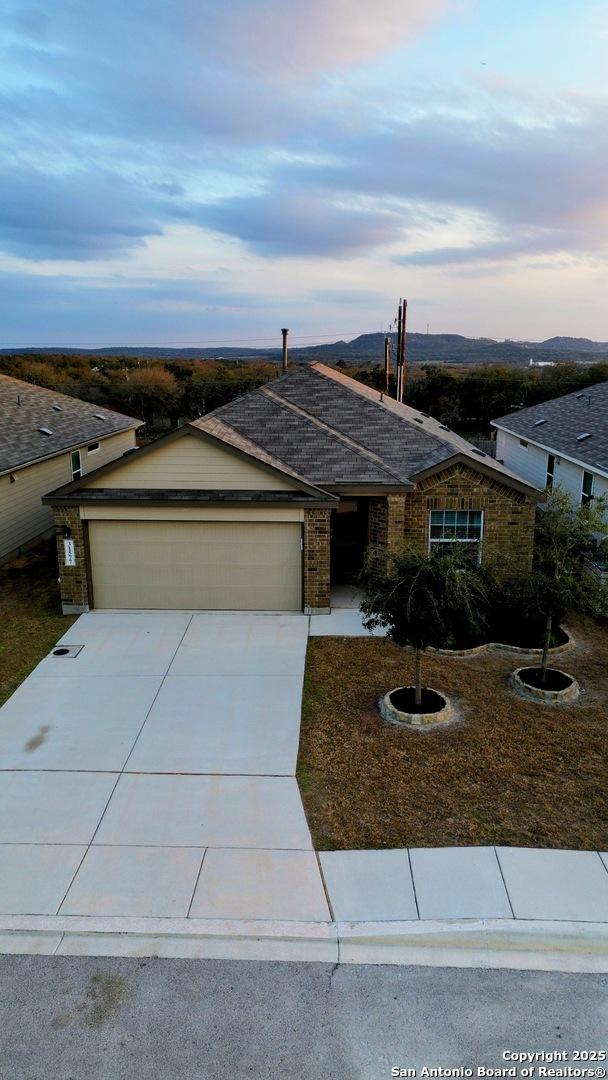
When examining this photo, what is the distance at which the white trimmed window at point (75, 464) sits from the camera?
22562mm

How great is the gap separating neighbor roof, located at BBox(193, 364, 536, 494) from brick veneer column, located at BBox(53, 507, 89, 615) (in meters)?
3.14

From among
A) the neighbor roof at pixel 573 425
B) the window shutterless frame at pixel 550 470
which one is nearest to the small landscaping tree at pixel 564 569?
the neighbor roof at pixel 573 425

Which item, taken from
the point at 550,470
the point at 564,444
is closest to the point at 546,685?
the point at 564,444

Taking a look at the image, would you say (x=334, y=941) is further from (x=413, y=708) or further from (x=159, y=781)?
(x=413, y=708)

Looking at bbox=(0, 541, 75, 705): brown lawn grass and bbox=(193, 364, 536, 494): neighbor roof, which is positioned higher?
bbox=(193, 364, 536, 494): neighbor roof

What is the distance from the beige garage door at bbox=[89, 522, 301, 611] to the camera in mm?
13867

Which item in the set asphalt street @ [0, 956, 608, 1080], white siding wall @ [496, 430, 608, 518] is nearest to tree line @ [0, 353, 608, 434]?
white siding wall @ [496, 430, 608, 518]

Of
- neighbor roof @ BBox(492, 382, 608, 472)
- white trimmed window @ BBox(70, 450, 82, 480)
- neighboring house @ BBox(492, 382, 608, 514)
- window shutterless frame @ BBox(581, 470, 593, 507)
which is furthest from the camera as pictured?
white trimmed window @ BBox(70, 450, 82, 480)

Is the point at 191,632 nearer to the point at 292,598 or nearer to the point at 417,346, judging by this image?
the point at 292,598

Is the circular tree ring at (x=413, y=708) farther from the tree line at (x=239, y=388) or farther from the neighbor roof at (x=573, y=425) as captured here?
the tree line at (x=239, y=388)

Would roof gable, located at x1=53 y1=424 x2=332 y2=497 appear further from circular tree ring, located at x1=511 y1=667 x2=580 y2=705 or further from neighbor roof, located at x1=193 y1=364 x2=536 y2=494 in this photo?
circular tree ring, located at x1=511 y1=667 x2=580 y2=705

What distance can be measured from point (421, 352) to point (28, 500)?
4053 inches

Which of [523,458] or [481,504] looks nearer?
[481,504]

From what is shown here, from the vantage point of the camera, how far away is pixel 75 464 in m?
22.8
